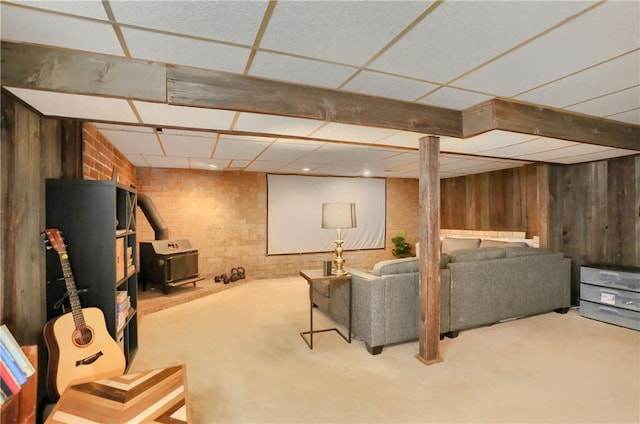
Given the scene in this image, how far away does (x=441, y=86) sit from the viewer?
6.86ft

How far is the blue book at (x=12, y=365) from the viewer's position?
4.80 feet

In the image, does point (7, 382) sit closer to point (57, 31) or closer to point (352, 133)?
point (57, 31)

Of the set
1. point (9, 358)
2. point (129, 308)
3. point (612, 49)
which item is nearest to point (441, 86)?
point (612, 49)

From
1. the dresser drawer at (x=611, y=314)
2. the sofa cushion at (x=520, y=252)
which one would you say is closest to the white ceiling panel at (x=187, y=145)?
the sofa cushion at (x=520, y=252)

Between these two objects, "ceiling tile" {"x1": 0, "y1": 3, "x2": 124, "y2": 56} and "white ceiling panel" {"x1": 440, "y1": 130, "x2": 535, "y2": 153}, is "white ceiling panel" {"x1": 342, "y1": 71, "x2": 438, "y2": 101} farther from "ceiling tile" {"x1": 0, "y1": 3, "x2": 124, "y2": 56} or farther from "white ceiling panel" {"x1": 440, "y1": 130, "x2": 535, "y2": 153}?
"ceiling tile" {"x1": 0, "y1": 3, "x2": 124, "y2": 56}

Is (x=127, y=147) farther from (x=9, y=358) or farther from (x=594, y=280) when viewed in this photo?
(x=594, y=280)

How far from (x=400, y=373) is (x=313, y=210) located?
4041 mm

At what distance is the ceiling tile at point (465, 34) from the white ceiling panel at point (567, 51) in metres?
0.07

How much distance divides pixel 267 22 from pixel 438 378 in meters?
2.69

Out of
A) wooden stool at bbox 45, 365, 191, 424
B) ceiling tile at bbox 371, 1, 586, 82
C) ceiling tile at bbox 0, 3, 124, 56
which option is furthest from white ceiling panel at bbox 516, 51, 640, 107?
wooden stool at bbox 45, 365, 191, 424

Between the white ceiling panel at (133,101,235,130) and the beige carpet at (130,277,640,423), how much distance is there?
2.03 m

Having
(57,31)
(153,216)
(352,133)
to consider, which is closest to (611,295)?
(352,133)

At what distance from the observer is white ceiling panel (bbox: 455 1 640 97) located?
1352 mm

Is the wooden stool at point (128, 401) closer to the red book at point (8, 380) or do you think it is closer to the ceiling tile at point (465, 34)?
the red book at point (8, 380)
